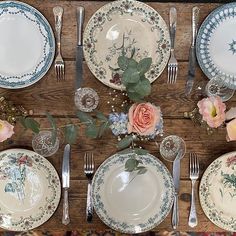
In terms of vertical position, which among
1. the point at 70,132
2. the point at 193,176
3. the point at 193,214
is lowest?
the point at 193,214

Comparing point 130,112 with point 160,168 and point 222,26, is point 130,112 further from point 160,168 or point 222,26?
point 222,26

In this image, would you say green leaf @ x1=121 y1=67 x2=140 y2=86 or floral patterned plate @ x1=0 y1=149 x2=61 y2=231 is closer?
green leaf @ x1=121 y1=67 x2=140 y2=86

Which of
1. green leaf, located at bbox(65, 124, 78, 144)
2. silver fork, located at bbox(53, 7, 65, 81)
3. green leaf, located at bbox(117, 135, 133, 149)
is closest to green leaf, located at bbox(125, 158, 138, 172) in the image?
green leaf, located at bbox(117, 135, 133, 149)

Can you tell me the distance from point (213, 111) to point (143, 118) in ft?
0.60

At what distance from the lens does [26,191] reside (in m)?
1.29

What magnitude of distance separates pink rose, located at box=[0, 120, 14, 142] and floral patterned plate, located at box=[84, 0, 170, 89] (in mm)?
257

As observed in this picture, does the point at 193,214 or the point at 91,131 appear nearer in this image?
the point at 91,131

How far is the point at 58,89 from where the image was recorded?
1251 millimetres

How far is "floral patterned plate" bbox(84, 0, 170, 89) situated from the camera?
4.10 feet

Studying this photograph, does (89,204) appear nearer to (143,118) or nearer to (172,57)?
(143,118)

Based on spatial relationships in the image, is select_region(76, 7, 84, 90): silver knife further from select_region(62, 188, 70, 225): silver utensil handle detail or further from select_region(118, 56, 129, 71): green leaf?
select_region(62, 188, 70, 225): silver utensil handle detail

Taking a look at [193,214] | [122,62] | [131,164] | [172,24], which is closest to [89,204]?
[131,164]

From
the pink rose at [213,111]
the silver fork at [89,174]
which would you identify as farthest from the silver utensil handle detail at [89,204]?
the pink rose at [213,111]

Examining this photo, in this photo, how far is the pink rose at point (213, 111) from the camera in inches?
46.3
